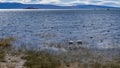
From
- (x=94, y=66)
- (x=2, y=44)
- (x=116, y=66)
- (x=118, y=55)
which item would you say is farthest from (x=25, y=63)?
(x=2, y=44)

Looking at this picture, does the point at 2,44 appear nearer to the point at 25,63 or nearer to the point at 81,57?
the point at 81,57

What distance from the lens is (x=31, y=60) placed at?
2108 cm

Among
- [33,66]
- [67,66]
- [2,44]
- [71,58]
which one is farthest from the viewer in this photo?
[2,44]

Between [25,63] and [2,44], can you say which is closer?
[25,63]

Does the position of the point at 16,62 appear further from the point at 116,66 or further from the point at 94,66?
the point at 116,66

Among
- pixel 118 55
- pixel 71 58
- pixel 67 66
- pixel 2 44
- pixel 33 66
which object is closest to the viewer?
pixel 33 66

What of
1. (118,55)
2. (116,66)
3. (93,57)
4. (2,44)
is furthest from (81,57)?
(2,44)

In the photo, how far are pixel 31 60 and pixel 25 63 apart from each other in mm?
1092

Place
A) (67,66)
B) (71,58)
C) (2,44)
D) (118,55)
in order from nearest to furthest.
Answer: (67,66) → (71,58) → (118,55) → (2,44)

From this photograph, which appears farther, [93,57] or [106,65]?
[93,57]

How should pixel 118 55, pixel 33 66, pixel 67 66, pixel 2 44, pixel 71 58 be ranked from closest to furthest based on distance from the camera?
pixel 33 66, pixel 67 66, pixel 71 58, pixel 118 55, pixel 2 44

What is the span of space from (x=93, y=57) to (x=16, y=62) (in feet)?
22.9

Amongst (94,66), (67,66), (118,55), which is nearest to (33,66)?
(67,66)

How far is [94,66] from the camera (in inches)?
800
